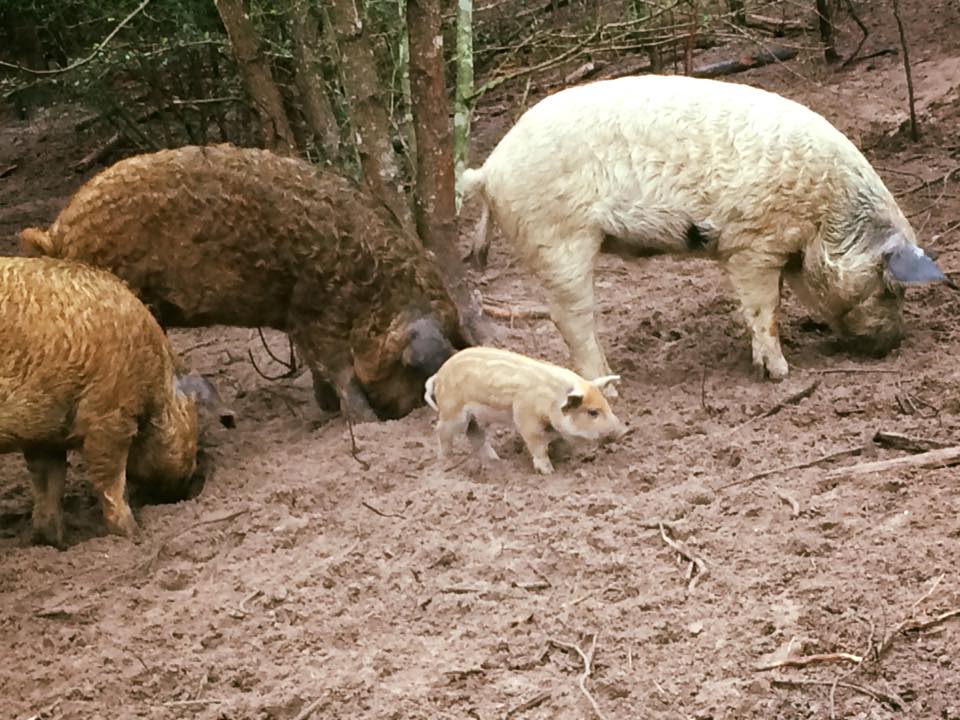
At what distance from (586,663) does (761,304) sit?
2.89 metres

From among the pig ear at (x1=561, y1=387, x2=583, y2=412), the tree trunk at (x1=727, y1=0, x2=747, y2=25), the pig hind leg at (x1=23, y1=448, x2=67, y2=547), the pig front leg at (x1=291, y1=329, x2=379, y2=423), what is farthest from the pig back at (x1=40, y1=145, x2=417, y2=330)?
the tree trunk at (x1=727, y1=0, x2=747, y2=25)

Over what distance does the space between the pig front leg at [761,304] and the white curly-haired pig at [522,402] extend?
1.14m

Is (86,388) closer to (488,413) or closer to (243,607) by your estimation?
(243,607)

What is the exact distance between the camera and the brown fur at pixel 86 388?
5.05m

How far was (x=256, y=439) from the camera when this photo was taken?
6434 mm

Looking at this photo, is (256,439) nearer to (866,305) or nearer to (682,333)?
(682,333)

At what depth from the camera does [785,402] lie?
18.4 ft

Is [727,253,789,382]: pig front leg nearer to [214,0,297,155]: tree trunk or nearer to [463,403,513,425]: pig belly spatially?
[463,403,513,425]: pig belly

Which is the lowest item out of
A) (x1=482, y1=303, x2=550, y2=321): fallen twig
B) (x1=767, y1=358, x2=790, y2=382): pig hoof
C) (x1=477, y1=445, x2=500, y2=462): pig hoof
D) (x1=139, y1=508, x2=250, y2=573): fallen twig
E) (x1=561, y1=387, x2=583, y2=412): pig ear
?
(x1=482, y1=303, x2=550, y2=321): fallen twig

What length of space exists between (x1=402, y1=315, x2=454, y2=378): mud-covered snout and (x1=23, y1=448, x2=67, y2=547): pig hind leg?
69.5 inches

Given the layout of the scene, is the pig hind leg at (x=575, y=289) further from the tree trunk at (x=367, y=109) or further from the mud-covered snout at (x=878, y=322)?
the tree trunk at (x=367, y=109)

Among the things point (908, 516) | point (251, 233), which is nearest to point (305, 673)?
point (908, 516)

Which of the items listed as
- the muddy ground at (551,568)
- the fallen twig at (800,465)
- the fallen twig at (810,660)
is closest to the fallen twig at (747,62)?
the muddy ground at (551,568)

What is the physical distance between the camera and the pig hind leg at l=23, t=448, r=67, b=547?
5.43m
